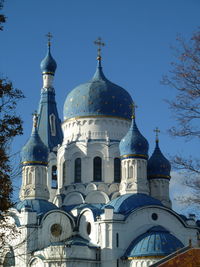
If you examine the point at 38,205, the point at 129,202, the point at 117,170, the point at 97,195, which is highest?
the point at 117,170

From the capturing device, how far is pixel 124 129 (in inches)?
1526

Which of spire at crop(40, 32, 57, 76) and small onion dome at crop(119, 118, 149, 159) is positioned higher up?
spire at crop(40, 32, 57, 76)

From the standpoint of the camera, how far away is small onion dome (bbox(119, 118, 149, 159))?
3525cm

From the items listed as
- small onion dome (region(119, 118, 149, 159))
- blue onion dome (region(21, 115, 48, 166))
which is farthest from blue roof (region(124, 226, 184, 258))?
blue onion dome (region(21, 115, 48, 166))

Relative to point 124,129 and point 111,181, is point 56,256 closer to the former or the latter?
point 111,181

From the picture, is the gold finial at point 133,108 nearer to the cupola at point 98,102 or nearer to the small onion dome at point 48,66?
the cupola at point 98,102

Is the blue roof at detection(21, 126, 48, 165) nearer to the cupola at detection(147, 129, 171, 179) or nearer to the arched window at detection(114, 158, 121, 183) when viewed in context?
the arched window at detection(114, 158, 121, 183)

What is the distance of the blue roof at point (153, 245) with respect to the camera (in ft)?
103

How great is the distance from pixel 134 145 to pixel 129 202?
10.6 feet

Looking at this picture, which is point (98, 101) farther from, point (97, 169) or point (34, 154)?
point (34, 154)

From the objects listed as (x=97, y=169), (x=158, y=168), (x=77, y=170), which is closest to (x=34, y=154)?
(x=77, y=170)

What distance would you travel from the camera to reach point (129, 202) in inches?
1348

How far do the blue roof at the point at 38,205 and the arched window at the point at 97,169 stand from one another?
309cm

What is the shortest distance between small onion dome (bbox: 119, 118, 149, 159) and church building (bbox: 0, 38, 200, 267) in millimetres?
56
